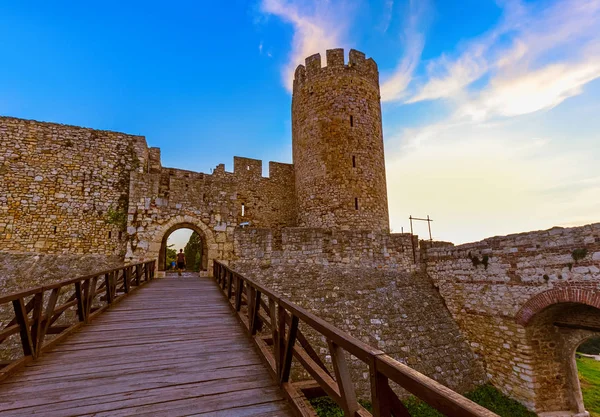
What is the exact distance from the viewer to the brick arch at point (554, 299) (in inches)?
248

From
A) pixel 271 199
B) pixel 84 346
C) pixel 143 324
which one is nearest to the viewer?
pixel 84 346

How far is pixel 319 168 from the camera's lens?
540 inches

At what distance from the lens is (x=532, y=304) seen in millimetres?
7398

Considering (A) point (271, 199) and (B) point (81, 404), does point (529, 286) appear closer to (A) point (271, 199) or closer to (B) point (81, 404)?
(B) point (81, 404)

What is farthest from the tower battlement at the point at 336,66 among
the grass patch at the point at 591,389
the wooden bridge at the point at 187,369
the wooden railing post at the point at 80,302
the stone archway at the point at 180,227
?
the grass patch at the point at 591,389

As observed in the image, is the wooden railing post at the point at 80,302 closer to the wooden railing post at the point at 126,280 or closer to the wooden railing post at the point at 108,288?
the wooden railing post at the point at 108,288

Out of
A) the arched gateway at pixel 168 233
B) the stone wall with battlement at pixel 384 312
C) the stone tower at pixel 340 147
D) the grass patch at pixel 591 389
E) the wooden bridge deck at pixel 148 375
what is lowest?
the grass patch at pixel 591 389

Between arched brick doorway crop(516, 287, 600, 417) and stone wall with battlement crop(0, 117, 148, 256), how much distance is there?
13.2 meters

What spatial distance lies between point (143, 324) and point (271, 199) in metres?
11.1

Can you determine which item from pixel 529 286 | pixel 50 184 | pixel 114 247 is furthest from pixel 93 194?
pixel 529 286

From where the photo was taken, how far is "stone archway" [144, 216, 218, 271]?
9.91 m

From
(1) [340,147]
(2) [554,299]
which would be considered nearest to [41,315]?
A: (2) [554,299]

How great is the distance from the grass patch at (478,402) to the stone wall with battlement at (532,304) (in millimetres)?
281

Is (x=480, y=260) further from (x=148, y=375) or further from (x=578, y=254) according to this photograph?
(x=148, y=375)
